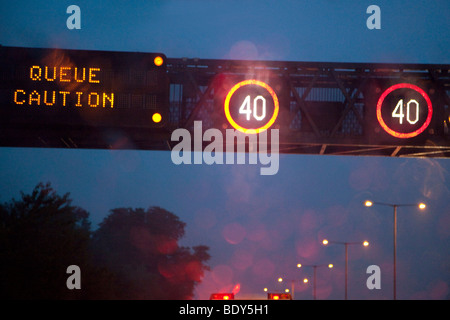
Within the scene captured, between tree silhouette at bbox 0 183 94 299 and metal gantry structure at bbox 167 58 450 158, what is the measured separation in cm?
2637

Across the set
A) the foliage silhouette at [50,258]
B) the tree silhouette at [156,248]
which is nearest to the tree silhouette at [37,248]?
the foliage silhouette at [50,258]

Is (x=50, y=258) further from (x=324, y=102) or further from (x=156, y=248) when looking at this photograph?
(x=156, y=248)

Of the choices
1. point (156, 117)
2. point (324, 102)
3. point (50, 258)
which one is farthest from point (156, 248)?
point (156, 117)

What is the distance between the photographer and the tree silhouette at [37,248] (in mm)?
39719

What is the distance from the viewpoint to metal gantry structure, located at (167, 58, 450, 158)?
15.2m

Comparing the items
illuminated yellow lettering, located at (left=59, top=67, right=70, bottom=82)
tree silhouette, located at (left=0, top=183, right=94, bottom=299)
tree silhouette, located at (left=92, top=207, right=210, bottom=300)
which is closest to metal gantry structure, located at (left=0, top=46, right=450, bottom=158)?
illuminated yellow lettering, located at (left=59, top=67, right=70, bottom=82)

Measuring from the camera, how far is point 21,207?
46812mm

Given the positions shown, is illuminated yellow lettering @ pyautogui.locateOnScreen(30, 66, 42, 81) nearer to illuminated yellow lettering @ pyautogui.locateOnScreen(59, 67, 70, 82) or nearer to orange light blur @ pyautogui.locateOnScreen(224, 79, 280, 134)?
illuminated yellow lettering @ pyautogui.locateOnScreen(59, 67, 70, 82)

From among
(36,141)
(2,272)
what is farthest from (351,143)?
(2,272)

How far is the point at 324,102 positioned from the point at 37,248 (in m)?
29.1

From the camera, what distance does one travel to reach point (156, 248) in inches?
4424
